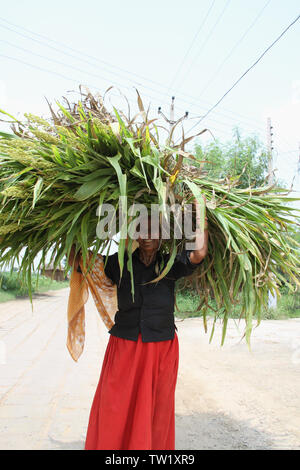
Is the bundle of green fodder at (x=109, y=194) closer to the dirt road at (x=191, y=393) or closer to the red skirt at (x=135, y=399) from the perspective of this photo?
the red skirt at (x=135, y=399)

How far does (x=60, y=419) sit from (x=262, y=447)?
158 centimetres

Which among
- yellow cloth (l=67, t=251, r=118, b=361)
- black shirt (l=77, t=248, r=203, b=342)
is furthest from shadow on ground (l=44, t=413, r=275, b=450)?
black shirt (l=77, t=248, r=203, b=342)

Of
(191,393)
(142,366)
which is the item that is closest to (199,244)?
(142,366)

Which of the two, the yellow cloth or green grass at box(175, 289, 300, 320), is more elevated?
the yellow cloth

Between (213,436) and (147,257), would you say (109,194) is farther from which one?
(213,436)

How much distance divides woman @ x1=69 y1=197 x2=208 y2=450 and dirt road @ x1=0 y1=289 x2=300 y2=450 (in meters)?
0.62

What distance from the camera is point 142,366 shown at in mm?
2404

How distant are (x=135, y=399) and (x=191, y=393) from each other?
1978mm

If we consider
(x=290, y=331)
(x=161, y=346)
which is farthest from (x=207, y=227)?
(x=290, y=331)

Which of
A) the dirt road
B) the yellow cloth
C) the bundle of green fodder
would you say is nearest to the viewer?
the bundle of green fodder

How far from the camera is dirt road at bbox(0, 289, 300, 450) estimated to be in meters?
3.03

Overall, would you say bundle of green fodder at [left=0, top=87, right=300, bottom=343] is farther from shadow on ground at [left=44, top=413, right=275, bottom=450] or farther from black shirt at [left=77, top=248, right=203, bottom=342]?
shadow on ground at [left=44, top=413, right=275, bottom=450]

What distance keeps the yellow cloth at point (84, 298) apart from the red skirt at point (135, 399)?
0.40 metres
